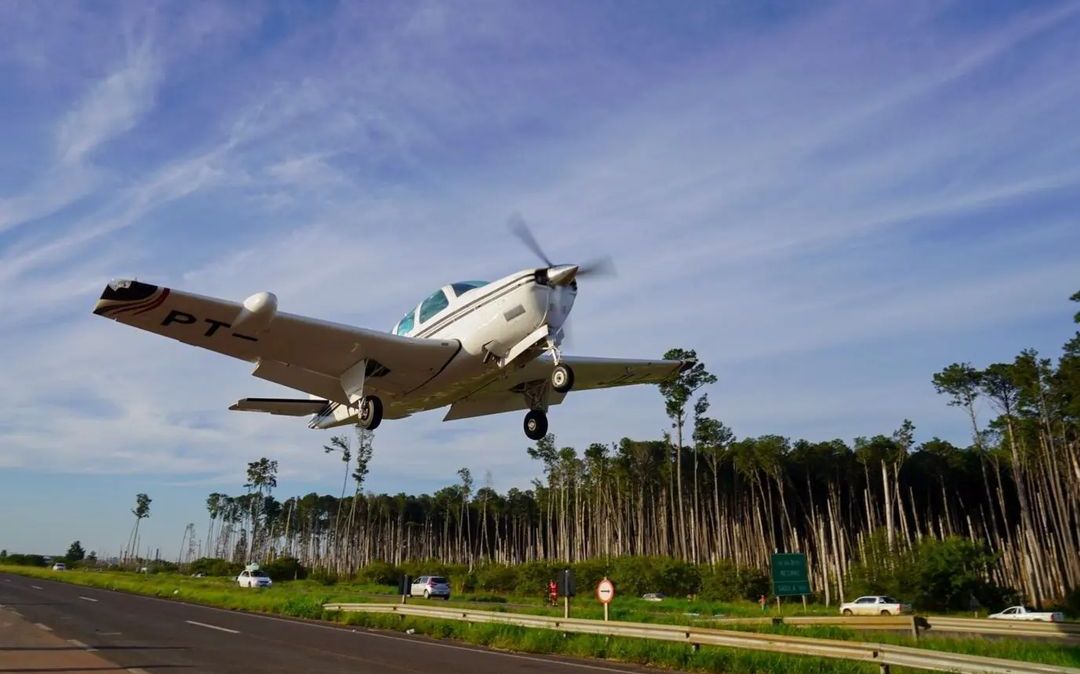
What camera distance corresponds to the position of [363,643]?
16.5m

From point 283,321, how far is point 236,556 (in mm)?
179253

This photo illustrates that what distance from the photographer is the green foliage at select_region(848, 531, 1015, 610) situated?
38938 mm

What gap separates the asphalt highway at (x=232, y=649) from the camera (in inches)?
463

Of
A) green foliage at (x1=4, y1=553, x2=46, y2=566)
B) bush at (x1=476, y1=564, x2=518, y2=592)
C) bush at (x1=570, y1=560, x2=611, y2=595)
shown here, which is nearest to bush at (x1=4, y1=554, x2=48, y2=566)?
green foliage at (x1=4, y1=553, x2=46, y2=566)

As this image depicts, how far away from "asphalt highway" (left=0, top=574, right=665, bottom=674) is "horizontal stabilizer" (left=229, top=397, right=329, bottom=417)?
229 inches

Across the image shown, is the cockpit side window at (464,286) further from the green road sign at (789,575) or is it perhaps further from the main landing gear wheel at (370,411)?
the green road sign at (789,575)

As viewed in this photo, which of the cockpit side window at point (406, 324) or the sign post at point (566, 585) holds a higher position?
the cockpit side window at point (406, 324)

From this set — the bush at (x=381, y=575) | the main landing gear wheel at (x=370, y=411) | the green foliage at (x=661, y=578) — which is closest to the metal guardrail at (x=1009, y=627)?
the main landing gear wheel at (x=370, y=411)

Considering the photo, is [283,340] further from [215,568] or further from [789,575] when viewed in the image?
[215,568]

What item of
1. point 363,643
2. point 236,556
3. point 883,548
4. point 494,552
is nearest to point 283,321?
point 363,643

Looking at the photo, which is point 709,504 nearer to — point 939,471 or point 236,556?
point 939,471

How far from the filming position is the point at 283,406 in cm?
2009

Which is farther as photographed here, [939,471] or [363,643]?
[939,471]

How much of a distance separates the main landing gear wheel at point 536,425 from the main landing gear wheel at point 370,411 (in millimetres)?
3752
